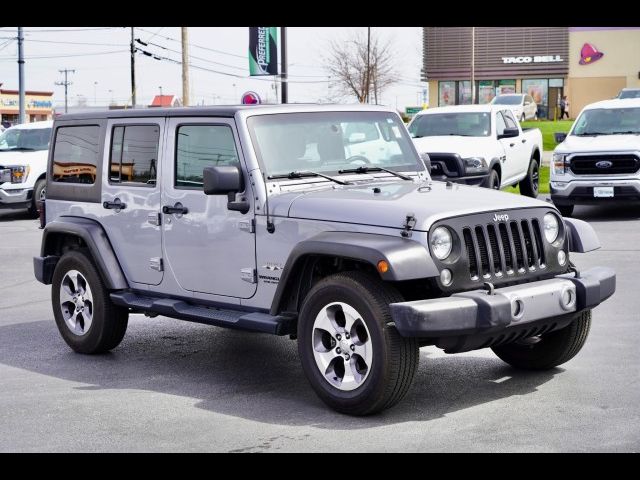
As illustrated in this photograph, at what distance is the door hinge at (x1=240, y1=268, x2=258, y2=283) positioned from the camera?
7.00 m

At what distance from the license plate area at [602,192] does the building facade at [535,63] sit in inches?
2212

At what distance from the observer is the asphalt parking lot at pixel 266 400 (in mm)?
5812

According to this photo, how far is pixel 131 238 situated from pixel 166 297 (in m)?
0.54

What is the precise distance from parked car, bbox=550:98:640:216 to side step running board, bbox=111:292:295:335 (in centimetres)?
1100

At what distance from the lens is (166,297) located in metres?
7.78

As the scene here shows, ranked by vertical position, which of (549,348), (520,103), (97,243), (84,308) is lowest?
(549,348)

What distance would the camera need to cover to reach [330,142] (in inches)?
293

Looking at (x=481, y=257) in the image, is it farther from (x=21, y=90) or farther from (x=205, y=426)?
(x=21, y=90)

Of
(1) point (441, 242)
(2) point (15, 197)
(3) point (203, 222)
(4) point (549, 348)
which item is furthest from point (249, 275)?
(2) point (15, 197)

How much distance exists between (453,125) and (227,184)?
1338 centimetres

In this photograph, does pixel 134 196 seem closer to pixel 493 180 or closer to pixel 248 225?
pixel 248 225

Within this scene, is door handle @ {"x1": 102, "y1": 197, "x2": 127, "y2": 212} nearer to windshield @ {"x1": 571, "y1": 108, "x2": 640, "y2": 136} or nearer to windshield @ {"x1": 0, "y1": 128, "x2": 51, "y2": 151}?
windshield @ {"x1": 571, "y1": 108, "x2": 640, "y2": 136}

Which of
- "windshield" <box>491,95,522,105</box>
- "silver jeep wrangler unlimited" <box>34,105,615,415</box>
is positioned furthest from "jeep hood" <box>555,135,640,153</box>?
"windshield" <box>491,95,522,105</box>
